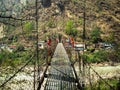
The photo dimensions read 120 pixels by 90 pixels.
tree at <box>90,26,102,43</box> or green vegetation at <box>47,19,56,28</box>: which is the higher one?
green vegetation at <box>47,19,56,28</box>

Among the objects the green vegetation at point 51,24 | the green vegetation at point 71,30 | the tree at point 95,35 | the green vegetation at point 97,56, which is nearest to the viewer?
the green vegetation at point 97,56

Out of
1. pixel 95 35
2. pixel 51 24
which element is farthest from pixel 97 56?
pixel 51 24

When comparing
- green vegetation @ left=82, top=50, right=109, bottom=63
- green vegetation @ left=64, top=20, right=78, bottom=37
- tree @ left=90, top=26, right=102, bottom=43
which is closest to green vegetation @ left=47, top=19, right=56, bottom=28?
green vegetation @ left=64, top=20, right=78, bottom=37

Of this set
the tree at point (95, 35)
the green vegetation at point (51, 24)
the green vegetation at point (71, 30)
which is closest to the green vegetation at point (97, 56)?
the tree at point (95, 35)

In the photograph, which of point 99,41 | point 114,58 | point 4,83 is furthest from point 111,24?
point 4,83

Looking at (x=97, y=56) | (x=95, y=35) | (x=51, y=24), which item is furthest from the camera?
(x=51, y=24)

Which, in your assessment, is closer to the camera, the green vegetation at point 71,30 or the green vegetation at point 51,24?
the green vegetation at point 71,30

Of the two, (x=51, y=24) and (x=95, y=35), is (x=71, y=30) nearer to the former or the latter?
(x=95, y=35)

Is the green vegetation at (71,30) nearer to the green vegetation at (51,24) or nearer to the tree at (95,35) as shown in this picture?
the tree at (95,35)

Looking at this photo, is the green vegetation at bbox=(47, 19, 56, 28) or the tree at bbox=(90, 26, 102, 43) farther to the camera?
the green vegetation at bbox=(47, 19, 56, 28)

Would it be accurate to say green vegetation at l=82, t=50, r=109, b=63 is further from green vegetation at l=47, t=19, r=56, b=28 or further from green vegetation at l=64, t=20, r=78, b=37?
green vegetation at l=47, t=19, r=56, b=28

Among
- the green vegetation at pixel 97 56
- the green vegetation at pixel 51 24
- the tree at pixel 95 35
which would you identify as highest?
the green vegetation at pixel 51 24

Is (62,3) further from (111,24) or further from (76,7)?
(111,24)

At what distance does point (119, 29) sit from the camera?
70.1 metres
